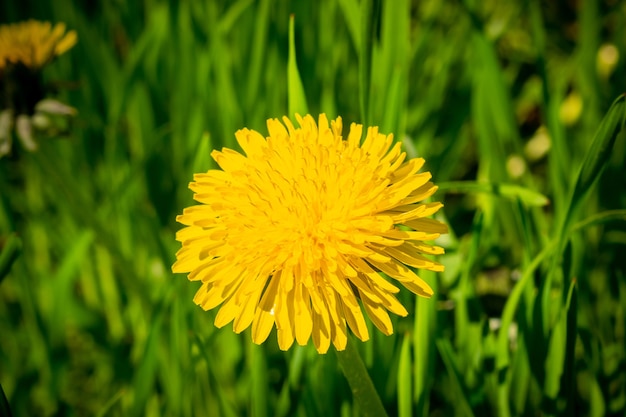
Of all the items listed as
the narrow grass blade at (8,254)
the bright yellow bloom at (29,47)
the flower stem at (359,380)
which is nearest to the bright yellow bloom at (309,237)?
the flower stem at (359,380)

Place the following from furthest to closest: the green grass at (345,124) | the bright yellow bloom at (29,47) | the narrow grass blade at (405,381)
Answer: the bright yellow bloom at (29,47), the green grass at (345,124), the narrow grass blade at (405,381)

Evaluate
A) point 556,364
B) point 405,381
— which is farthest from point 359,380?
point 556,364

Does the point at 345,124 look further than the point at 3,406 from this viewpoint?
Yes

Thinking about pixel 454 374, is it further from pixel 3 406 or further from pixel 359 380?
pixel 3 406

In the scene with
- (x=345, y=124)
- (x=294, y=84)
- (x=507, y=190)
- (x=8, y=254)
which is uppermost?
(x=345, y=124)

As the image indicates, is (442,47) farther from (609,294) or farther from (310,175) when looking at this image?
(310,175)

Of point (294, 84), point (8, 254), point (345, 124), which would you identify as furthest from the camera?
point (345, 124)

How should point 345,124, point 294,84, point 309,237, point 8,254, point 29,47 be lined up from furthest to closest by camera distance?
point 345,124 → point 29,47 → point 294,84 → point 8,254 → point 309,237

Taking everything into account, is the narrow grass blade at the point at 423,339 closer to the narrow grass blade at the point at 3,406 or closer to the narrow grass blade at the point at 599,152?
the narrow grass blade at the point at 599,152
